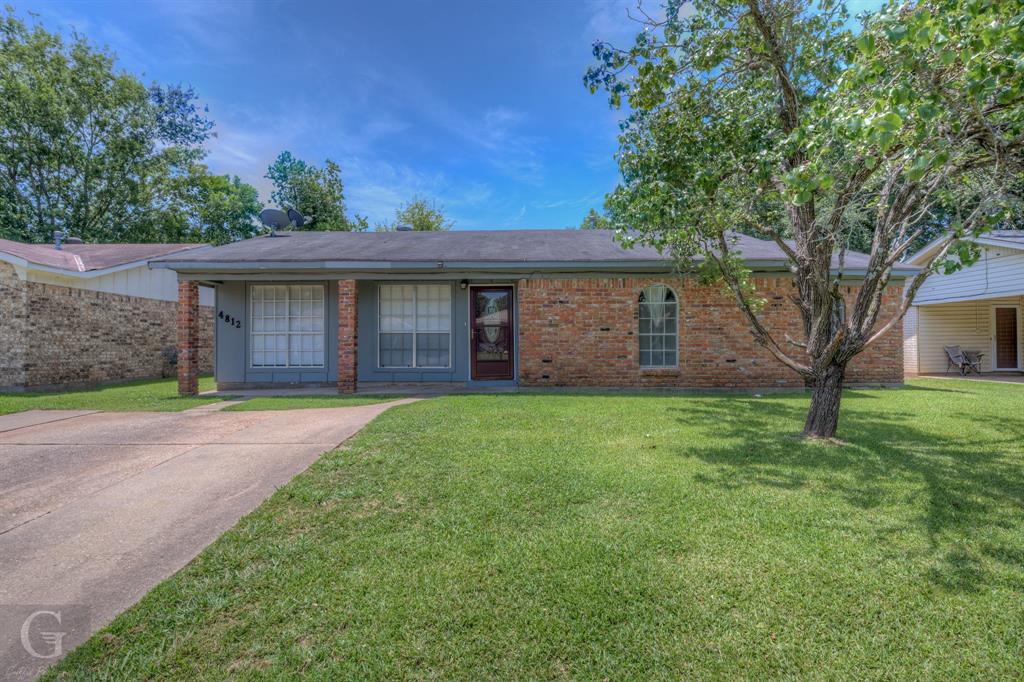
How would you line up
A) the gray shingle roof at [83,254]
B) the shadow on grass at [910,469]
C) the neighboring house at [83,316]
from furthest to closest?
the gray shingle roof at [83,254], the neighboring house at [83,316], the shadow on grass at [910,469]

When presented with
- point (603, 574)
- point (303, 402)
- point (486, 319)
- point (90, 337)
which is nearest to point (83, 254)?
point (90, 337)

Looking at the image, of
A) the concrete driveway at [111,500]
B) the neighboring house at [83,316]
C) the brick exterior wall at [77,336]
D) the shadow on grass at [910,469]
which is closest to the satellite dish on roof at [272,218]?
the neighboring house at [83,316]

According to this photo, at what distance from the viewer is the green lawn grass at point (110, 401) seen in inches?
302

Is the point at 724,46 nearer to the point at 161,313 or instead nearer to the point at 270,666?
the point at 270,666

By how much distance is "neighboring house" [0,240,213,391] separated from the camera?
10156 millimetres

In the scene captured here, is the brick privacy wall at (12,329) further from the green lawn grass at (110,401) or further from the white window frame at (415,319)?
the white window frame at (415,319)

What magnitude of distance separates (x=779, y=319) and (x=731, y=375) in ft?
5.10

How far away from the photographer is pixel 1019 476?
402 cm

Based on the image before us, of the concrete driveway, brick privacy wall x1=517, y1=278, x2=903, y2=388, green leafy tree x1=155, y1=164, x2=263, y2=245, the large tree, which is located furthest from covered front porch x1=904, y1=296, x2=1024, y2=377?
green leafy tree x1=155, y1=164, x2=263, y2=245

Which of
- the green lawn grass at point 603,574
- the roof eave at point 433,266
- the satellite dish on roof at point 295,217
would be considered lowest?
the green lawn grass at point 603,574

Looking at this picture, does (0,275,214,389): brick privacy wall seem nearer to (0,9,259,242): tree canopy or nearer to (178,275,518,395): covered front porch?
(178,275,518,395): covered front porch

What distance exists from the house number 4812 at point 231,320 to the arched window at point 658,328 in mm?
9163

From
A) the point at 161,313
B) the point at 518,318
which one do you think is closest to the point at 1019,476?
the point at 518,318

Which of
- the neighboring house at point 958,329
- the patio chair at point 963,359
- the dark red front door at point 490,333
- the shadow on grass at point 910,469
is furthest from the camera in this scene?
the neighboring house at point 958,329
